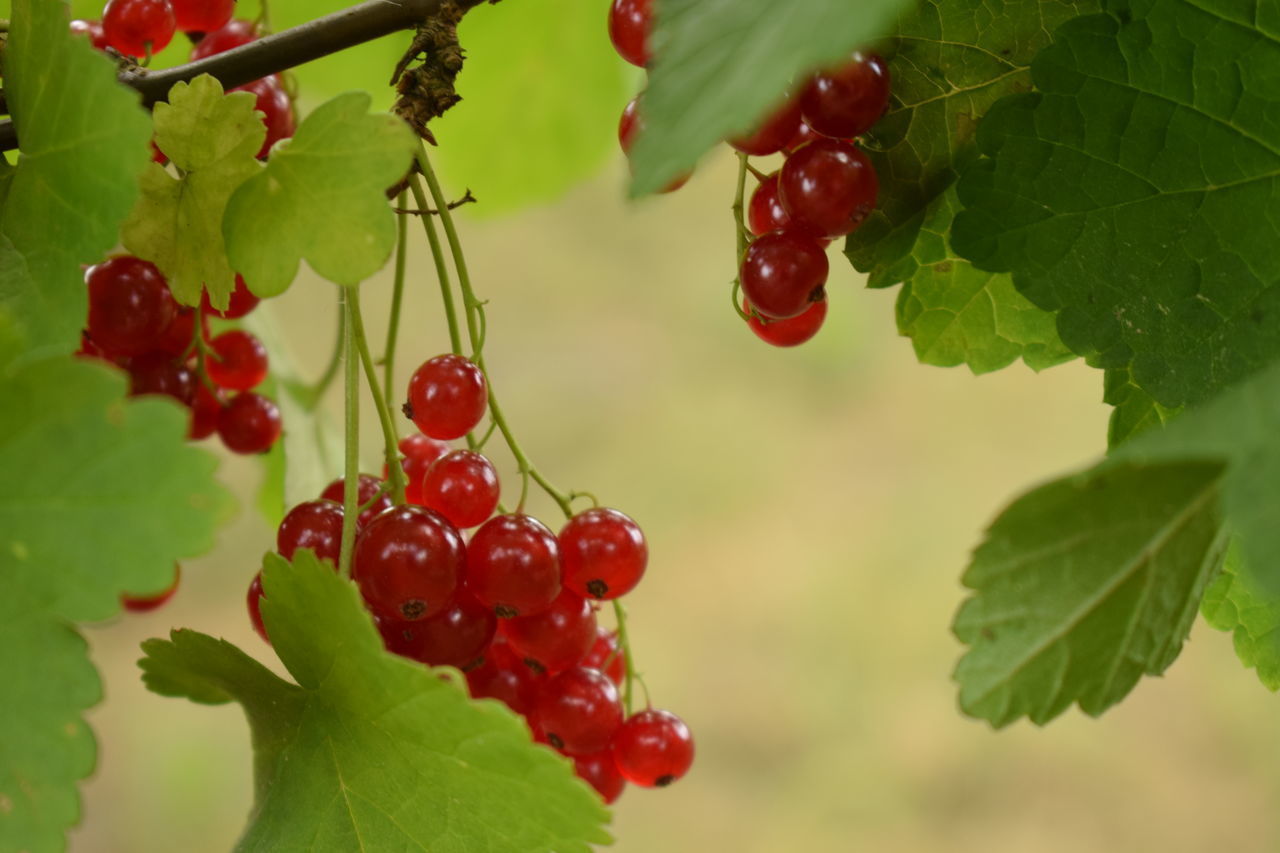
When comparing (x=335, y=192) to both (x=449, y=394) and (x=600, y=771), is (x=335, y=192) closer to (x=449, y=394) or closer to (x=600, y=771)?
(x=449, y=394)

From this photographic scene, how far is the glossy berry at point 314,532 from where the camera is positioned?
37 centimetres

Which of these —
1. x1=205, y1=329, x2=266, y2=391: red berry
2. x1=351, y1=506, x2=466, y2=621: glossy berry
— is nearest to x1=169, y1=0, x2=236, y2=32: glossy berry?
x1=205, y1=329, x2=266, y2=391: red berry

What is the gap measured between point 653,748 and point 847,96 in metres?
0.23

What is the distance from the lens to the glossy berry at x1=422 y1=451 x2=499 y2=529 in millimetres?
393

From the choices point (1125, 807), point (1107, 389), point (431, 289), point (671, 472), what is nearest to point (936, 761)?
point (1125, 807)

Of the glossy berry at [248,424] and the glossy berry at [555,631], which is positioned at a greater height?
the glossy berry at [248,424]

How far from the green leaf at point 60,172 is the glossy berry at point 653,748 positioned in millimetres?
229

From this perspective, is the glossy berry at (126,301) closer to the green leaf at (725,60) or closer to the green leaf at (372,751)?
the green leaf at (372,751)

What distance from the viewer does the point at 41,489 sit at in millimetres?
249

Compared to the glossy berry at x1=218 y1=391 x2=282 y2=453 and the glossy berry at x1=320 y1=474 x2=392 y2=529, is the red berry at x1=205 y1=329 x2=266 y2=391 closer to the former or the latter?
the glossy berry at x1=218 y1=391 x2=282 y2=453

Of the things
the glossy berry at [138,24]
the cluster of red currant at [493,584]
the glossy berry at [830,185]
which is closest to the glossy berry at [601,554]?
the cluster of red currant at [493,584]

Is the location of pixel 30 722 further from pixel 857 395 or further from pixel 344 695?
pixel 857 395

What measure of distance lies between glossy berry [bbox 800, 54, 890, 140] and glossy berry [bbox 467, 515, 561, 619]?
0.14 m

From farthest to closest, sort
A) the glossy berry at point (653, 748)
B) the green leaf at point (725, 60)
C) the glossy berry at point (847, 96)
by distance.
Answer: the glossy berry at point (653, 748), the glossy berry at point (847, 96), the green leaf at point (725, 60)
